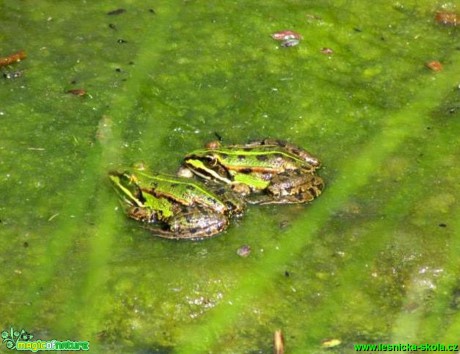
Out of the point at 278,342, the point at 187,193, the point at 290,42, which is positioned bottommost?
the point at 278,342

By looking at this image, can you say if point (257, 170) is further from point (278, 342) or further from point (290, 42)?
point (290, 42)

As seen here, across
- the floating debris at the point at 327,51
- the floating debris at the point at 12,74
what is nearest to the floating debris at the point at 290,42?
the floating debris at the point at 327,51

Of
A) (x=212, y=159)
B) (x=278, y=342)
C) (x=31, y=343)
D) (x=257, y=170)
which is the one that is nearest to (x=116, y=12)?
(x=212, y=159)

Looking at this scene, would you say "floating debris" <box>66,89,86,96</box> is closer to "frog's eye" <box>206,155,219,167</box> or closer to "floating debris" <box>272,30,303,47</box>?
"frog's eye" <box>206,155,219,167</box>

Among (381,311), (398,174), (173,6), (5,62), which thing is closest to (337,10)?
(173,6)

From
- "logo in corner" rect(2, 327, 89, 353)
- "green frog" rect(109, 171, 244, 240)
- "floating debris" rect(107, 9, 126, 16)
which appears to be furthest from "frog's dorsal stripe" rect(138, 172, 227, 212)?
"floating debris" rect(107, 9, 126, 16)

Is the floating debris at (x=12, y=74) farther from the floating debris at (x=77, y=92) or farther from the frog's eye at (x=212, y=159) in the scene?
the frog's eye at (x=212, y=159)

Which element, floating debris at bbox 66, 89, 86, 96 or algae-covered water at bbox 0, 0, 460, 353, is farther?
floating debris at bbox 66, 89, 86, 96
